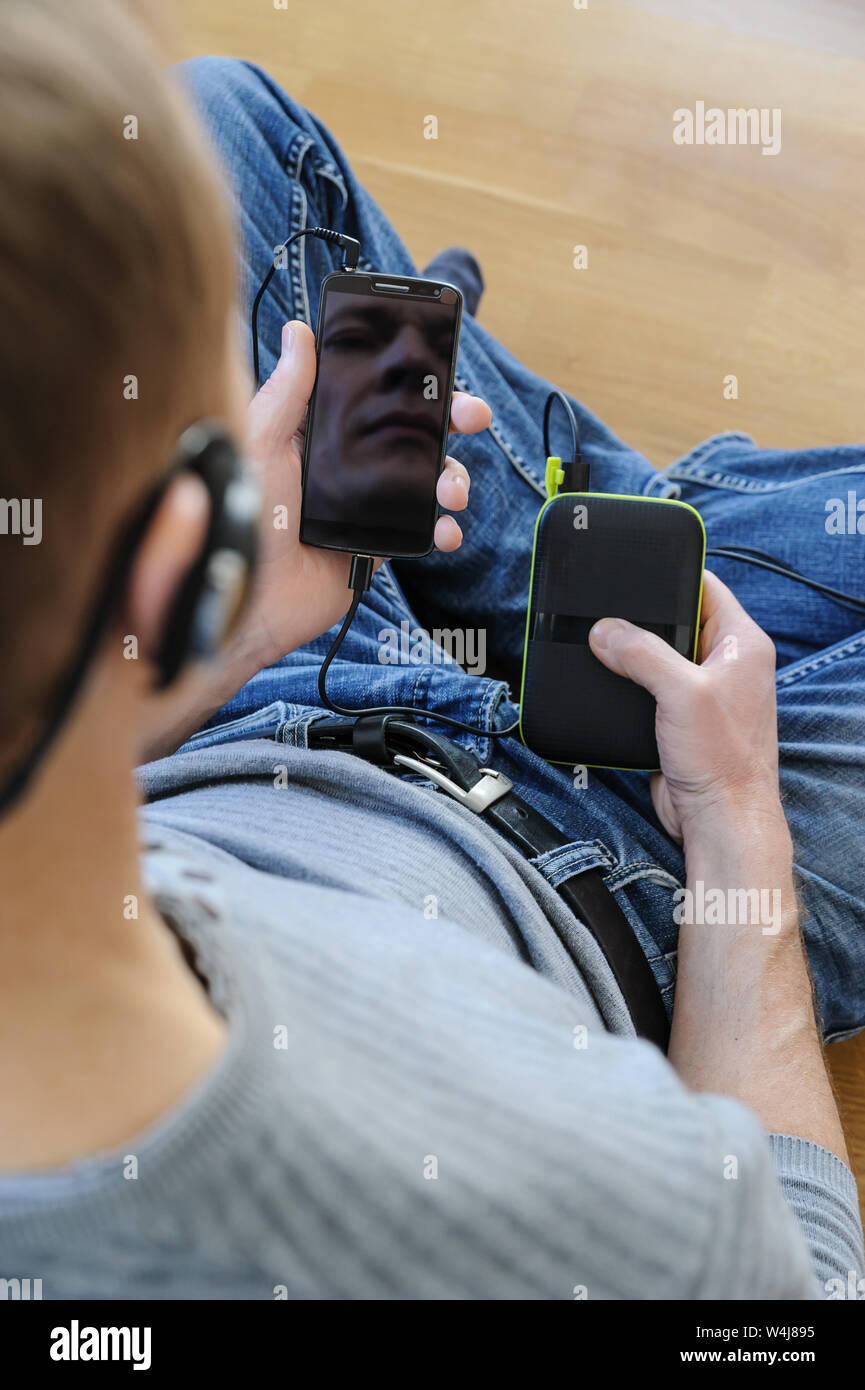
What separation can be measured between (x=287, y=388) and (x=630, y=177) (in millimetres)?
646

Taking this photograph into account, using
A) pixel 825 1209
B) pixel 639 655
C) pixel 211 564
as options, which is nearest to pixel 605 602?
pixel 639 655

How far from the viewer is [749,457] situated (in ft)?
→ 2.89

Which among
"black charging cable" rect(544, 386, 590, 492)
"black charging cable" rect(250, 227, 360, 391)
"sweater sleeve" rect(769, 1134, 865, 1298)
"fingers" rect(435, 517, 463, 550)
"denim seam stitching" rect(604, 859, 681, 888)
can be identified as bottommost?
"sweater sleeve" rect(769, 1134, 865, 1298)

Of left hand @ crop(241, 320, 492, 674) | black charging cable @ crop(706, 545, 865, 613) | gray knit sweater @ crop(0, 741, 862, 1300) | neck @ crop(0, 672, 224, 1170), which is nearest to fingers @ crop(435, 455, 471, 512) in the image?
left hand @ crop(241, 320, 492, 674)

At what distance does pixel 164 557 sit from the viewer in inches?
9.1

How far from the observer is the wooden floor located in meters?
1.06

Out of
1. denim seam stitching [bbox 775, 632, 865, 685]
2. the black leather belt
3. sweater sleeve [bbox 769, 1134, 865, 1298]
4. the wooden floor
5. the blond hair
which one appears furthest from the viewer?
the wooden floor

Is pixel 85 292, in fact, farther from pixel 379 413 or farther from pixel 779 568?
pixel 779 568

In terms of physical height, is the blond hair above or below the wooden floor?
below

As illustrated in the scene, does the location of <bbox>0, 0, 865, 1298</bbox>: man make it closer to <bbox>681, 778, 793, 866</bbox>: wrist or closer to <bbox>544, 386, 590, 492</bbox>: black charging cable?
<bbox>681, 778, 793, 866</bbox>: wrist

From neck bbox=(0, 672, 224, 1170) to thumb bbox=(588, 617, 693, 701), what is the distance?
0.47 m

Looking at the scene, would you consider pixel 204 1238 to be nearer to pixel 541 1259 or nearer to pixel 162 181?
pixel 541 1259

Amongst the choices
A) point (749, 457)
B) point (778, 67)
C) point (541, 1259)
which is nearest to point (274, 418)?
point (749, 457)

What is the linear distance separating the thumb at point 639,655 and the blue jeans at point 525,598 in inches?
3.2
